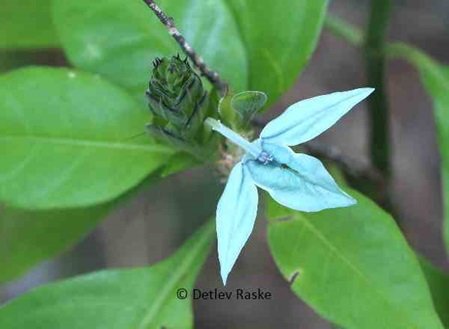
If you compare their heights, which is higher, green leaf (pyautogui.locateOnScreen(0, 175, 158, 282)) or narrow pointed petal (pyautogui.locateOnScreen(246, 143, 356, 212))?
narrow pointed petal (pyautogui.locateOnScreen(246, 143, 356, 212))

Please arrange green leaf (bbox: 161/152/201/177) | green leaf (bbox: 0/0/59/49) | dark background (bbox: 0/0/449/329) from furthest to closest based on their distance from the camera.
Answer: dark background (bbox: 0/0/449/329) < green leaf (bbox: 0/0/59/49) < green leaf (bbox: 161/152/201/177)

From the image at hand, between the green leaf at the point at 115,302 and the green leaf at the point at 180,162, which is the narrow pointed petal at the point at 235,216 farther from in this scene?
the green leaf at the point at 115,302

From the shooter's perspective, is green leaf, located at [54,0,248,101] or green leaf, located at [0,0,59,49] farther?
green leaf, located at [0,0,59,49]

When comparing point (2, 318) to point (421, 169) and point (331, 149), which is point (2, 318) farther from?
point (421, 169)

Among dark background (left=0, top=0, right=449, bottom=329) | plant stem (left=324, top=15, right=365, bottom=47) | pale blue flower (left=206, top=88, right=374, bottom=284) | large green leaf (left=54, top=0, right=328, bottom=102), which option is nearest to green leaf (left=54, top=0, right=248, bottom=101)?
large green leaf (left=54, top=0, right=328, bottom=102)

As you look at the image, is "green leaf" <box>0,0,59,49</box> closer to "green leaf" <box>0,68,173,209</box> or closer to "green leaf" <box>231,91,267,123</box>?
"green leaf" <box>0,68,173,209</box>

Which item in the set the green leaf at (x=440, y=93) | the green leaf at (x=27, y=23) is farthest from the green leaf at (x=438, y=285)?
the green leaf at (x=27, y=23)
